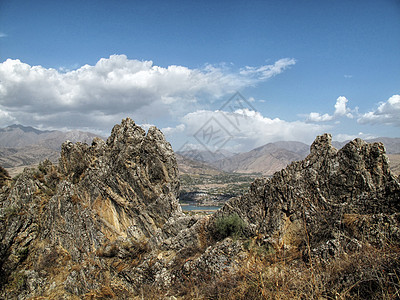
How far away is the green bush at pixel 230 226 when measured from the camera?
8812 mm

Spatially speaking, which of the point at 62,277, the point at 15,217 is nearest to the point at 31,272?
the point at 62,277

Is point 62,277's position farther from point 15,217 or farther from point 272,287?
point 272,287

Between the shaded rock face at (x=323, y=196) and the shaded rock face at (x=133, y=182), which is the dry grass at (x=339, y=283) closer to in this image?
the shaded rock face at (x=323, y=196)

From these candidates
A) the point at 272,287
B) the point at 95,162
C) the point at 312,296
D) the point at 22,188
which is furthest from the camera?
the point at 22,188

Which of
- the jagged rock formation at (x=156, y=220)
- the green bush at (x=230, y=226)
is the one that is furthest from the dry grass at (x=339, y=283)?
the green bush at (x=230, y=226)

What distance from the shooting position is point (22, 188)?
17531 mm

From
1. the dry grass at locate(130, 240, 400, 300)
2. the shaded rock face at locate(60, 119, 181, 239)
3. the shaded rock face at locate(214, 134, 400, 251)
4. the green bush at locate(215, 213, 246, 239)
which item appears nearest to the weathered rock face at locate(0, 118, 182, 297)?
the shaded rock face at locate(60, 119, 181, 239)

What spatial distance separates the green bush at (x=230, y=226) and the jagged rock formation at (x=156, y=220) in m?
0.04

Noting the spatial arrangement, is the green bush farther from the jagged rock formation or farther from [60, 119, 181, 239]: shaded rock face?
→ [60, 119, 181, 239]: shaded rock face

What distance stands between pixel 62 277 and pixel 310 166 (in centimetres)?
1538

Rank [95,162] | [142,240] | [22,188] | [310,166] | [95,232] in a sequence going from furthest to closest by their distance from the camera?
[22,188], [95,162], [95,232], [142,240], [310,166]

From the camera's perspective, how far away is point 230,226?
9.09 meters

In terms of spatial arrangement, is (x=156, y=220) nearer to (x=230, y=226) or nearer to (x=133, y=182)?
(x=133, y=182)

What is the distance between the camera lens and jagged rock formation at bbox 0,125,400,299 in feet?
22.6
